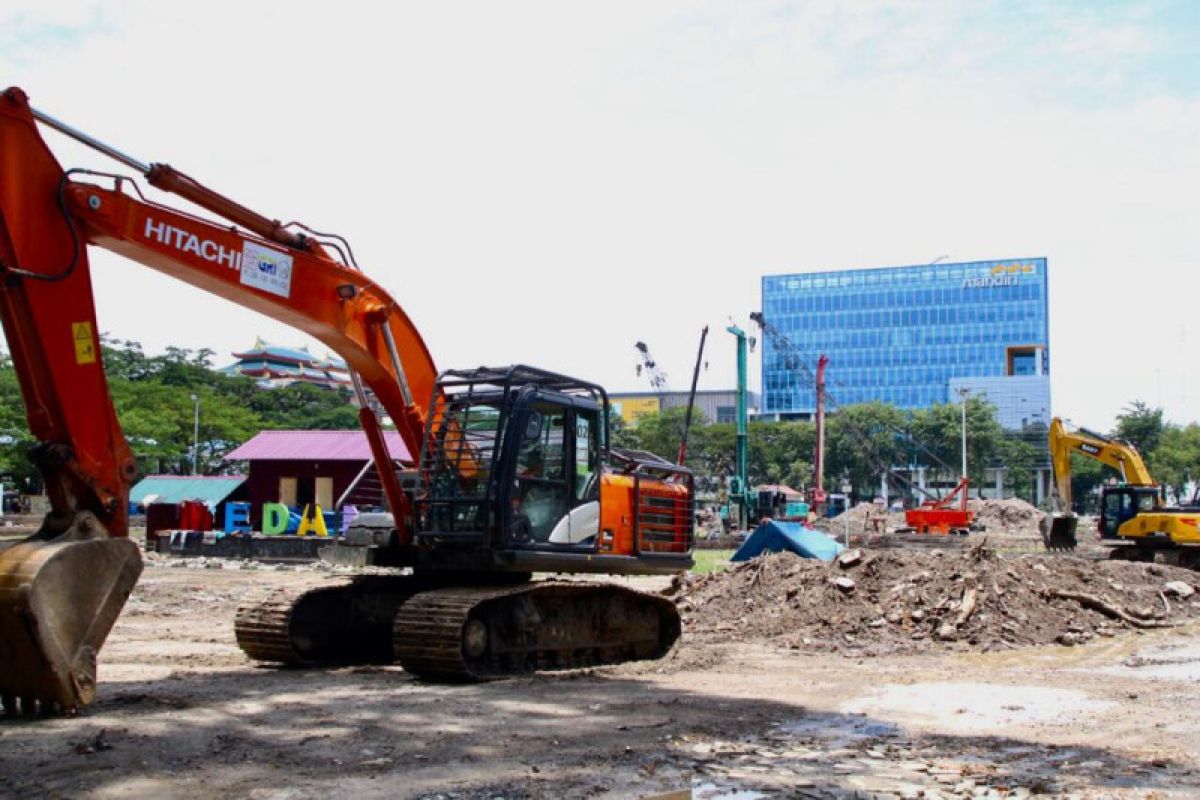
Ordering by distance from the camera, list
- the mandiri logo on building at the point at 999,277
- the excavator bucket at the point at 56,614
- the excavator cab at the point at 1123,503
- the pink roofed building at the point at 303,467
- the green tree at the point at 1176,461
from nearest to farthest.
A: 1. the excavator bucket at the point at 56,614
2. the excavator cab at the point at 1123,503
3. the pink roofed building at the point at 303,467
4. the green tree at the point at 1176,461
5. the mandiri logo on building at the point at 999,277

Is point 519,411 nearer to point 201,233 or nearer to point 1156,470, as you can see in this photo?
point 201,233

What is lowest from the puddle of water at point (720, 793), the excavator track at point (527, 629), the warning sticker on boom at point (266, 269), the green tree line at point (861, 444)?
the puddle of water at point (720, 793)

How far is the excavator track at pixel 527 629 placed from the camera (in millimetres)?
10555

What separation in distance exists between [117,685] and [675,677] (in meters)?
5.11

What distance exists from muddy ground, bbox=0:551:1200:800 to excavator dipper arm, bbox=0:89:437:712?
2.24 ft

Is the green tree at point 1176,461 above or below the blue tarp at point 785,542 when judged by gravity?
above

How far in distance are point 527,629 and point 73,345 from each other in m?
4.84

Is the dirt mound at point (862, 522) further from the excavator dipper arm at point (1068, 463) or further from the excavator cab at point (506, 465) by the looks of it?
the excavator cab at point (506, 465)

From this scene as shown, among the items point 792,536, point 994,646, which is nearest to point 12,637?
point 994,646

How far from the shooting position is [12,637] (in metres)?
7.61

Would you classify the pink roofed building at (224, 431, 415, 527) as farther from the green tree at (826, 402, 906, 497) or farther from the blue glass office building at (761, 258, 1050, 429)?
the blue glass office building at (761, 258, 1050, 429)

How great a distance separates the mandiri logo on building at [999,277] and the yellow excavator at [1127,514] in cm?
9545

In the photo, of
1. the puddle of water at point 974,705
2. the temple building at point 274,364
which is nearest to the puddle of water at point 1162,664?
the puddle of water at point 974,705

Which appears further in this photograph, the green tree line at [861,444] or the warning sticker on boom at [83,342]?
the green tree line at [861,444]
